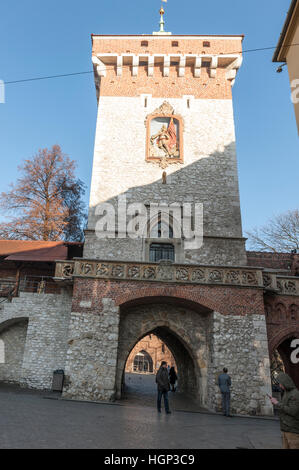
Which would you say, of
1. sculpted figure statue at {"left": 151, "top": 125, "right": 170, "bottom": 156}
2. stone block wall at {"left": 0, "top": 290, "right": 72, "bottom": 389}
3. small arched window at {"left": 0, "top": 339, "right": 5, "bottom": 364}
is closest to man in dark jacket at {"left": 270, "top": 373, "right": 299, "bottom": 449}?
stone block wall at {"left": 0, "top": 290, "right": 72, "bottom": 389}

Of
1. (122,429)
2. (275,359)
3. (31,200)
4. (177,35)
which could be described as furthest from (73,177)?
(122,429)

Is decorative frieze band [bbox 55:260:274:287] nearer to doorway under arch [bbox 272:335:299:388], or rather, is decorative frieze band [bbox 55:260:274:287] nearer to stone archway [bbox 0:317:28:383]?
doorway under arch [bbox 272:335:299:388]

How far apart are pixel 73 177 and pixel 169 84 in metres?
9.10

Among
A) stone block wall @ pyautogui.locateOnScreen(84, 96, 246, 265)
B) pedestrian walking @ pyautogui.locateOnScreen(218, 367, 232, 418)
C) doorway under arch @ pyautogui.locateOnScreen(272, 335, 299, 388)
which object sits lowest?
pedestrian walking @ pyautogui.locateOnScreen(218, 367, 232, 418)

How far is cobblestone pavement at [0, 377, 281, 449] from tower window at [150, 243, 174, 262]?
6.75 metres

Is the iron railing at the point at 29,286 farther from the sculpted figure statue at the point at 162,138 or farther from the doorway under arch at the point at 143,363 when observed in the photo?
the doorway under arch at the point at 143,363

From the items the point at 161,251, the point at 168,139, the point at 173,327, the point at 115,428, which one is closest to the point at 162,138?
the point at 168,139

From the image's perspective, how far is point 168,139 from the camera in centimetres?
1691

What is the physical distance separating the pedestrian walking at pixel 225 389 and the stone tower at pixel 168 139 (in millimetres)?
5548

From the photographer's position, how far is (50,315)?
1336cm

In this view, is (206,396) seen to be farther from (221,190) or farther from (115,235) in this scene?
(221,190)

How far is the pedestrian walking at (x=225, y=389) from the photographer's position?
9.79 m

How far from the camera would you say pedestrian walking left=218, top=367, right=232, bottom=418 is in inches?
385

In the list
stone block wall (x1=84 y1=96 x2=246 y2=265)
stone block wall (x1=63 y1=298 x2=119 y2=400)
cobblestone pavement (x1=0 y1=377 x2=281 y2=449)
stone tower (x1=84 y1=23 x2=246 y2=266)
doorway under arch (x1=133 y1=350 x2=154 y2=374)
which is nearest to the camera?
cobblestone pavement (x1=0 y1=377 x2=281 y2=449)
